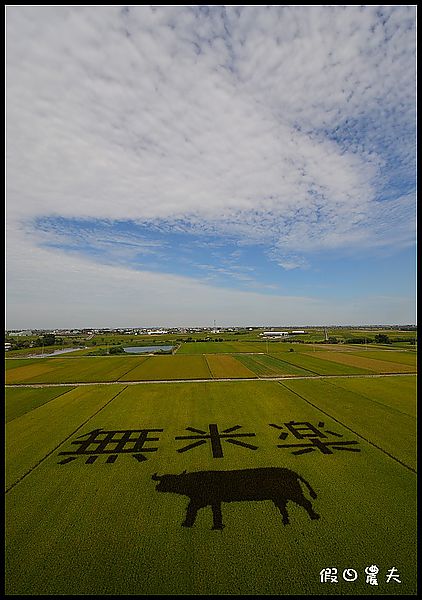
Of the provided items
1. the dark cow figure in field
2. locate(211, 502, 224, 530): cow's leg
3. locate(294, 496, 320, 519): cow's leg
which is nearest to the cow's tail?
the dark cow figure in field

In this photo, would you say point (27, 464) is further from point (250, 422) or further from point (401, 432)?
point (401, 432)

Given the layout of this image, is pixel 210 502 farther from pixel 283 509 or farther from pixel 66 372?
pixel 66 372

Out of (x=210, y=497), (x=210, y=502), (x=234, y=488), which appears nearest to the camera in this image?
(x=210, y=502)

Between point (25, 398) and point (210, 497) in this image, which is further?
point (25, 398)

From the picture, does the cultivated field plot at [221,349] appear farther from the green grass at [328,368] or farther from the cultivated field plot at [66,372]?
the cultivated field plot at [66,372]

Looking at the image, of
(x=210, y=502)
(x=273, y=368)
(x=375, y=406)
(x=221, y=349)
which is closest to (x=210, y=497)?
(x=210, y=502)

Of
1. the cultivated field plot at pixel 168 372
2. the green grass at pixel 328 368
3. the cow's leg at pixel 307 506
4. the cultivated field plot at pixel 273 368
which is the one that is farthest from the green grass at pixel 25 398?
the green grass at pixel 328 368
